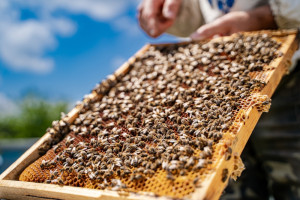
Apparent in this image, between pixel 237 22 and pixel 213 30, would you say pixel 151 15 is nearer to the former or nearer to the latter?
pixel 213 30

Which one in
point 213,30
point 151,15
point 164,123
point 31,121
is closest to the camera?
point 164,123

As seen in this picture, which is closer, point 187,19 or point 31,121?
point 187,19

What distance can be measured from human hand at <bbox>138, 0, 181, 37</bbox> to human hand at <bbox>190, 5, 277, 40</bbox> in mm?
706

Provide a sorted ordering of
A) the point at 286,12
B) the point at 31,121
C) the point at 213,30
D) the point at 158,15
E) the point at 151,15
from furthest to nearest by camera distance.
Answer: the point at 31,121 < the point at 158,15 < the point at 151,15 < the point at 213,30 < the point at 286,12

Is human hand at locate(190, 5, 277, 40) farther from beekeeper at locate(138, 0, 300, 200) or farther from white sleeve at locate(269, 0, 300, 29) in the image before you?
white sleeve at locate(269, 0, 300, 29)

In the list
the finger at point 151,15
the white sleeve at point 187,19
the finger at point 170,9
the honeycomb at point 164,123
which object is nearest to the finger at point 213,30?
the honeycomb at point 164,123

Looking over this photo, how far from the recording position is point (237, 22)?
4266 mm

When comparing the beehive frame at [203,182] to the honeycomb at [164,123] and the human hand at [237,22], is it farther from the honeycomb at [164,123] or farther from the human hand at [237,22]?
the human hand at [237,22]

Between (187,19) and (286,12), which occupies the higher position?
(187,19)

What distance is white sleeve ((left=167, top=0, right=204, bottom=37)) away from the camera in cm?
515

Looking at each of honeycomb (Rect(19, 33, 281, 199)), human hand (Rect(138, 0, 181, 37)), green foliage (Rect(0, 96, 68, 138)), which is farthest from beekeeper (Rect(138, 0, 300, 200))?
green foliage (Rect(0, 96, 68, 138))

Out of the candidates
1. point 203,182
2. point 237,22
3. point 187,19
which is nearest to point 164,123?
point 203,182

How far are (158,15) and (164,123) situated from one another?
2.70m

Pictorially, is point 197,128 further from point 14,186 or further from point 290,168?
point 290,168
